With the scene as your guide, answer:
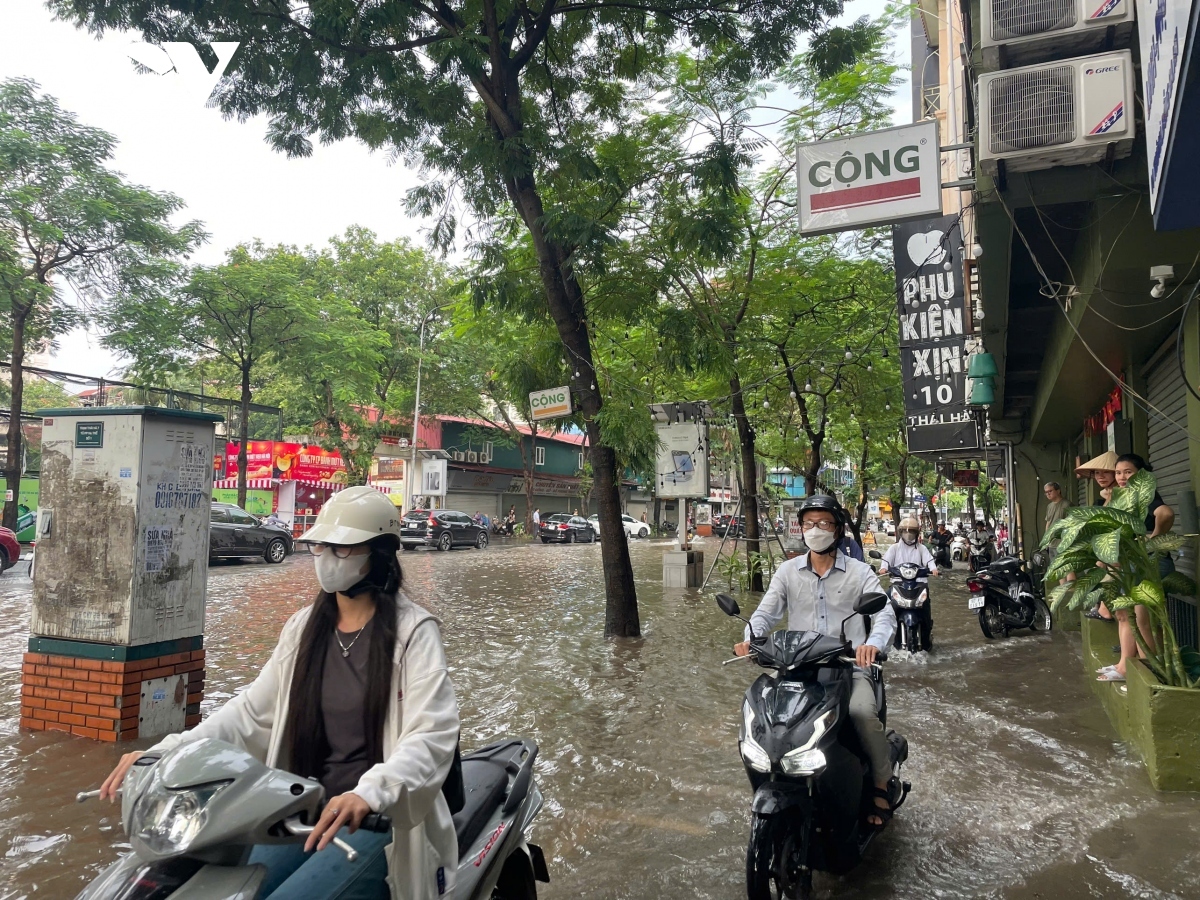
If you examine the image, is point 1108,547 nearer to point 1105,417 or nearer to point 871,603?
point 871,603

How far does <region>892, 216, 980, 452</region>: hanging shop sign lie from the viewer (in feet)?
33.4

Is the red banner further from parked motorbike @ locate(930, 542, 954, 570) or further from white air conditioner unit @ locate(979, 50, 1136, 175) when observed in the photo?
white air conditioner unit @ locate(979, 50, 1136, 175)

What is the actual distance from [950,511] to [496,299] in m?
76.1

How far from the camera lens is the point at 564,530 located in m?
35.1

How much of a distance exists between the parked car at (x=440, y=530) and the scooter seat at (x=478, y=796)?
24.6 metres

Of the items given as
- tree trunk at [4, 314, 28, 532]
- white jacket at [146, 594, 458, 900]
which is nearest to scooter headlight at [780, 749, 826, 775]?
white jacket at [146, 594, 458, 900]

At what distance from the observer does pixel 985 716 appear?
21.2 ft

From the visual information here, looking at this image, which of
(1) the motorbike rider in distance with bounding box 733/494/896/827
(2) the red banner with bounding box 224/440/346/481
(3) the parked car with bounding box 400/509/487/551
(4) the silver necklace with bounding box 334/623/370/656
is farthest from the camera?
(2) the red banner with bounding box 224/440/346/481

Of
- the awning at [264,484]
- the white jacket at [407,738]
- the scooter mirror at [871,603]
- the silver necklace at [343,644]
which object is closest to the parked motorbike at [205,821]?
the white jacket at [407,738]

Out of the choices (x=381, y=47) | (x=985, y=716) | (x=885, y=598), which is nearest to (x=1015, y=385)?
(x=985, y=716)

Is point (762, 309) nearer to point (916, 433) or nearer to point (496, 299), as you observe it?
point (916, 433)

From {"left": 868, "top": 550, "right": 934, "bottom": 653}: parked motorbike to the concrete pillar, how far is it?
6934 millimetres

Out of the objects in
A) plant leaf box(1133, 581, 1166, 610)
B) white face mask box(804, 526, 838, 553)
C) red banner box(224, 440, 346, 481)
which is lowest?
plant leaf box(1133, 581, 1166, 610)

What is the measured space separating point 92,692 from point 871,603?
15.3 ft
